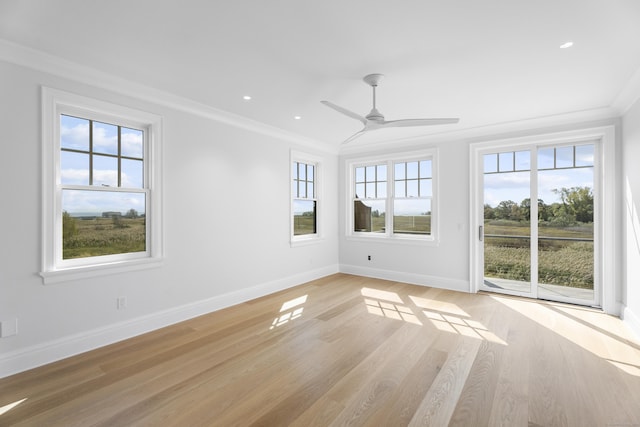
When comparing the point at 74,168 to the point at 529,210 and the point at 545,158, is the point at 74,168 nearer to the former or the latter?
the point at 529,210

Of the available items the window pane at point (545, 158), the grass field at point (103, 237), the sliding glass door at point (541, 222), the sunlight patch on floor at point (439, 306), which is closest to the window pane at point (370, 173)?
the sliding glass door at point (541, 222)

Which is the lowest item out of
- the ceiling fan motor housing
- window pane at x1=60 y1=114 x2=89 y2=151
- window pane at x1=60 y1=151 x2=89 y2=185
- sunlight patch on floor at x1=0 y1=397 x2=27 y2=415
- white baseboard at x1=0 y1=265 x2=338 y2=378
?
sunlight patch on floor at x1=0 y1=397 x2=27 y2=415

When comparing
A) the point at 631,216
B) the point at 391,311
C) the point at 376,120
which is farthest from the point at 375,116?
the point at 631,216

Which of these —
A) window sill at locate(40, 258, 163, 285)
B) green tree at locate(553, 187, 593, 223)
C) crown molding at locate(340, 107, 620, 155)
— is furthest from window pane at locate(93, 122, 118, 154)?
green tree at locate(553, 187, 593, 223)

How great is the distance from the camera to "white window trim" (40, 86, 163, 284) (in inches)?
109

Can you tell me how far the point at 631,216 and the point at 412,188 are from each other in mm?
2940

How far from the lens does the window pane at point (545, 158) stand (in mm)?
4570

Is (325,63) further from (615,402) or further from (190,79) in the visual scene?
(615,402)

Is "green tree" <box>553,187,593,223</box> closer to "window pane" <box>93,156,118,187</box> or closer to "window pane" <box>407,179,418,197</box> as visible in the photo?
"window pane" <box>407,179,418,197</box>

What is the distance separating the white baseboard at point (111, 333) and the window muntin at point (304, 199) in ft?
4.53

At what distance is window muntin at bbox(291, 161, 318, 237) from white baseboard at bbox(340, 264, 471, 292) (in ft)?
3.76

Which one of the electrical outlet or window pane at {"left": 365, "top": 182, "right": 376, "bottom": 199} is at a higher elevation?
window pane at {"left": 365, "top": 182, "right": 376, "bottom": 199}

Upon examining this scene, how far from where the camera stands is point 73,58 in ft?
9.05

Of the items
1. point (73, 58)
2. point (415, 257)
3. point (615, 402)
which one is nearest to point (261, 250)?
point (415, 257)
